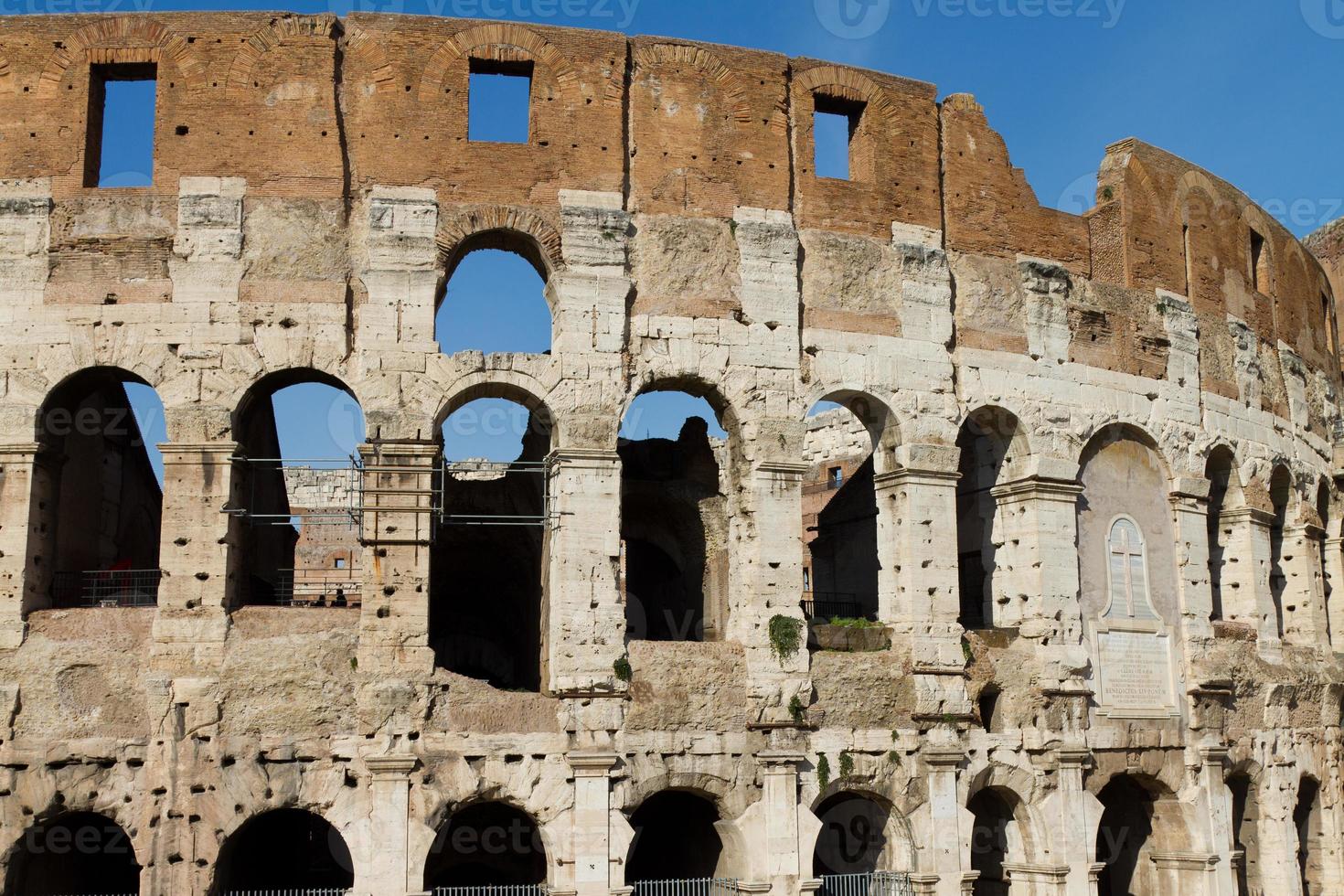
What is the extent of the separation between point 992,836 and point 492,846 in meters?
6.17

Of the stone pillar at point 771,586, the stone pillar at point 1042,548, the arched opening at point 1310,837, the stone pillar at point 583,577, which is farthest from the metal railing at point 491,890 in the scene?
the arched opening at point 1310,837

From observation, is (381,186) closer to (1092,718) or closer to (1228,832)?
(1092,718)

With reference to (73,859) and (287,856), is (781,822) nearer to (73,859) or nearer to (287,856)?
(287,856)

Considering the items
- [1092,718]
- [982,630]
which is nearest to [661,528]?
[982,630]

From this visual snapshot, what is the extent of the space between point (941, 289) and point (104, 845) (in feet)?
38.5

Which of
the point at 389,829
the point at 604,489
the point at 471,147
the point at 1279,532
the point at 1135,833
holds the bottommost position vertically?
the point at 1135,833

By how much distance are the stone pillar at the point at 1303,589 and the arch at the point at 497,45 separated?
13.0 m

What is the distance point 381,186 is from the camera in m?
15.5

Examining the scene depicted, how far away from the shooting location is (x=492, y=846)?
707 inches

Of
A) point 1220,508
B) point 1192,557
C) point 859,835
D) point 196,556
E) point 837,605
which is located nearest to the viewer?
point 196,556

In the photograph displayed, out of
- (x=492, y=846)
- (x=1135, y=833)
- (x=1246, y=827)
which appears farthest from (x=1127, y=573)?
(x=492, y=846)

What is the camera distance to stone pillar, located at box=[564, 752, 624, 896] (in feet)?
47.4

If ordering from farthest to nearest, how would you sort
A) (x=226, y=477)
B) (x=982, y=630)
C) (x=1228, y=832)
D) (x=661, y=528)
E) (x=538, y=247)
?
(x=661, y=528), (x=1228, y=832), (x=982, y=630), (x=538, y=247), (x=226, y=477)

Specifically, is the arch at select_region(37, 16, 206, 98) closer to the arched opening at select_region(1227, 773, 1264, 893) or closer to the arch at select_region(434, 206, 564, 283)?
the arch at select_region(434, 206, 564, 283)
